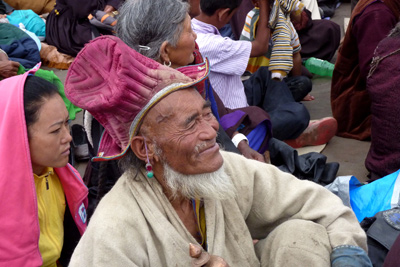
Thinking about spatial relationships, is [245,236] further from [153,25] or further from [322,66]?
[322,66]

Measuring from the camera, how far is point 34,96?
231 centimetres

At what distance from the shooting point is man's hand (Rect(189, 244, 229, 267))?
5.56 feet

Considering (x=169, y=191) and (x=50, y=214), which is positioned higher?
A: (x=169, y=191)

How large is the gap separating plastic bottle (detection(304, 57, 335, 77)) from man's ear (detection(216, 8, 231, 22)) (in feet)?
7.41

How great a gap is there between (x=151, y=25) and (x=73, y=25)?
12.2 ft

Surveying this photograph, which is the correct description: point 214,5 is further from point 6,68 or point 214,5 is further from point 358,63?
point 6,68

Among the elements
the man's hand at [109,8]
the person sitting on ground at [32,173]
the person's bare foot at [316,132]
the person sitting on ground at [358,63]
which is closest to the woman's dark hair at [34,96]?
the person sitting on ground at [32,173]

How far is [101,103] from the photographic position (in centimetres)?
188

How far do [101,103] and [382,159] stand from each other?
2.34 metres

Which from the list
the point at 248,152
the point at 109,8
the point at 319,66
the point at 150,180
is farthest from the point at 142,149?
the point at 109,8

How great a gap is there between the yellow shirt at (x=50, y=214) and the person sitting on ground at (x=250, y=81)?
Answer: 1615 millimetres

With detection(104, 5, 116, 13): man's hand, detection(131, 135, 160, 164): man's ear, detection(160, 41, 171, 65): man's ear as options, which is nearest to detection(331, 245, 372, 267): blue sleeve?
detection(131, 135, 160, 164): man's ear

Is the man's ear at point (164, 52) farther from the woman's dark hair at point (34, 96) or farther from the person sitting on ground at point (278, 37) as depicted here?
the person sitting on ground at point (278, 37)

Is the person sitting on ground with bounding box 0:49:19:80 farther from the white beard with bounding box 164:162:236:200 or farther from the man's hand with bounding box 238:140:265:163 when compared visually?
the white beard with bounding box 164:162:236:200
